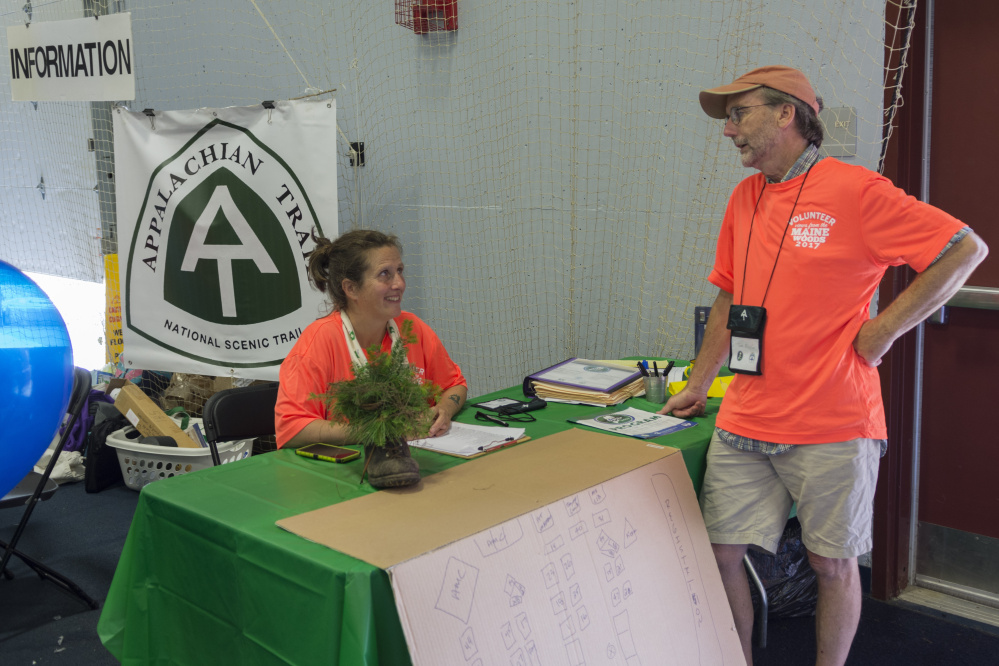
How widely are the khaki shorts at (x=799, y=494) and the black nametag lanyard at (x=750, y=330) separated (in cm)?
22

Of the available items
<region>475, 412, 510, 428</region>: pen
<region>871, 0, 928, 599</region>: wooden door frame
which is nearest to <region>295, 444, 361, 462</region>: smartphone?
<region>475, 412, 510, 428</region>: pen

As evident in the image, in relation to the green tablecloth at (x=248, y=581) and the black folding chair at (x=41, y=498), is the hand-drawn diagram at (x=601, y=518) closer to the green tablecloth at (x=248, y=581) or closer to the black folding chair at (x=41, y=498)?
the green tablecloth at (x=248, y=581)

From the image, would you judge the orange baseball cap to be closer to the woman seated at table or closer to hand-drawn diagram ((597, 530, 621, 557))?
the woman seated at table

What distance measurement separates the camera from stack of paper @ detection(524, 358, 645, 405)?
2.37 metres

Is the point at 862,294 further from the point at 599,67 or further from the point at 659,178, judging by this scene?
the point at 599,67

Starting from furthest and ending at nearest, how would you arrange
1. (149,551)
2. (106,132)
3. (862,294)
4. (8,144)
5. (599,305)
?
(8,144)
(106,132)
(599,305)
(862,294)
(149,551)

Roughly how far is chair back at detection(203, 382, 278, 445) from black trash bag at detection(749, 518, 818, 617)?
5.08 ft

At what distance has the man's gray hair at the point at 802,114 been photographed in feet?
5.98

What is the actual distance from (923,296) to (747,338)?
1.26 ft

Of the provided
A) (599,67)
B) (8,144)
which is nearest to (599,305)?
(599,67)

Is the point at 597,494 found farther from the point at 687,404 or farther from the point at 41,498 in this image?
the point at 41,498

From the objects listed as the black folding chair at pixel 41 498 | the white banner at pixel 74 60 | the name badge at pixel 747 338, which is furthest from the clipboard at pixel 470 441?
the white banner at pixel 74 60

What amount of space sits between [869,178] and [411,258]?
2.44 meters

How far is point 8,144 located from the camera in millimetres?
5570
